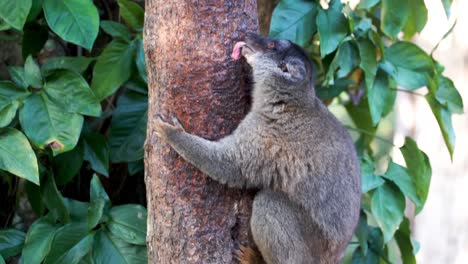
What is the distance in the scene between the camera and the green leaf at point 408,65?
Result: 489cm

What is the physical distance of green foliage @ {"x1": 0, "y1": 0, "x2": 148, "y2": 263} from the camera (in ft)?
13.0

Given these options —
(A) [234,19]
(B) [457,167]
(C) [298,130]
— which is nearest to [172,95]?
(A) [234,19]

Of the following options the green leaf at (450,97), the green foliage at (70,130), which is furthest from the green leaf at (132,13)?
the green leaf at (450,97)

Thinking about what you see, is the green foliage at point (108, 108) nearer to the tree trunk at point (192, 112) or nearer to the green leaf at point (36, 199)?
the green leaf at point (36, 199)

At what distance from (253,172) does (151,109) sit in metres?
0.61

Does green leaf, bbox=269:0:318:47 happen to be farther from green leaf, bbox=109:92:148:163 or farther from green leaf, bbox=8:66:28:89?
green leaf, bbox=8:66:28:89

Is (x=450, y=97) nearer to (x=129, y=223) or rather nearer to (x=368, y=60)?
(x=368, y=60)

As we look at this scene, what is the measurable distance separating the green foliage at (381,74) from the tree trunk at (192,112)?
0.97 m

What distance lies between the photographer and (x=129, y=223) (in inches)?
166

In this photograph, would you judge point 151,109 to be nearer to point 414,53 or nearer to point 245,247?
point 245,247

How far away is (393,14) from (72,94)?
6.82 ft

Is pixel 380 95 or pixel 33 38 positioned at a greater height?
pixel 33 38

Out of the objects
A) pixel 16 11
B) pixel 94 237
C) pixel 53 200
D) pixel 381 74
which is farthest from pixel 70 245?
pixel 381 74

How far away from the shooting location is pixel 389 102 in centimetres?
493
